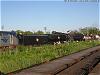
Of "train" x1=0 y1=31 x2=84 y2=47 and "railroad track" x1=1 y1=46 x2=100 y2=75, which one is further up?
"train" x1=0 y1=31 x2=84 y2=47

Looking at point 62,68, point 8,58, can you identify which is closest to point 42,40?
point 8,58

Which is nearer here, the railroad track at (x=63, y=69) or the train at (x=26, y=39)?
the railroad track at (x=63, y=69)

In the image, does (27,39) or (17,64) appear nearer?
(17,64)

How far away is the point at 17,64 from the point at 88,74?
517cm

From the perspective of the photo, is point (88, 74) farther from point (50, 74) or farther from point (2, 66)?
point (2, 66)

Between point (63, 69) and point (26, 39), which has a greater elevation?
point (26, 39)

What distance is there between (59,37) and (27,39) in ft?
23.2

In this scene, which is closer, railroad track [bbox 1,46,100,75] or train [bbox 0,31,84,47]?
railroad track [bbox 1,46,100,75]

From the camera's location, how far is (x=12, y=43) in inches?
1362

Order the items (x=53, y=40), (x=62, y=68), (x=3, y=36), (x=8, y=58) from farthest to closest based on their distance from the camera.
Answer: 1. (x=53, y=40)
2. (x=3, y=36)
3. (x=8, y=58)
4. (x=62, y=68)

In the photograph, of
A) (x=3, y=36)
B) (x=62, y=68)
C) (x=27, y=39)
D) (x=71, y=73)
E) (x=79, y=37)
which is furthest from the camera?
(x=79, y=37)

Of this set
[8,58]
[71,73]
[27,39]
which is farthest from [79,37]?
[71,73]

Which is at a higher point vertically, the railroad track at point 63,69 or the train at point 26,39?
the train at point 26,39

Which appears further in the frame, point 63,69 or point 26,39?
point 26,39
